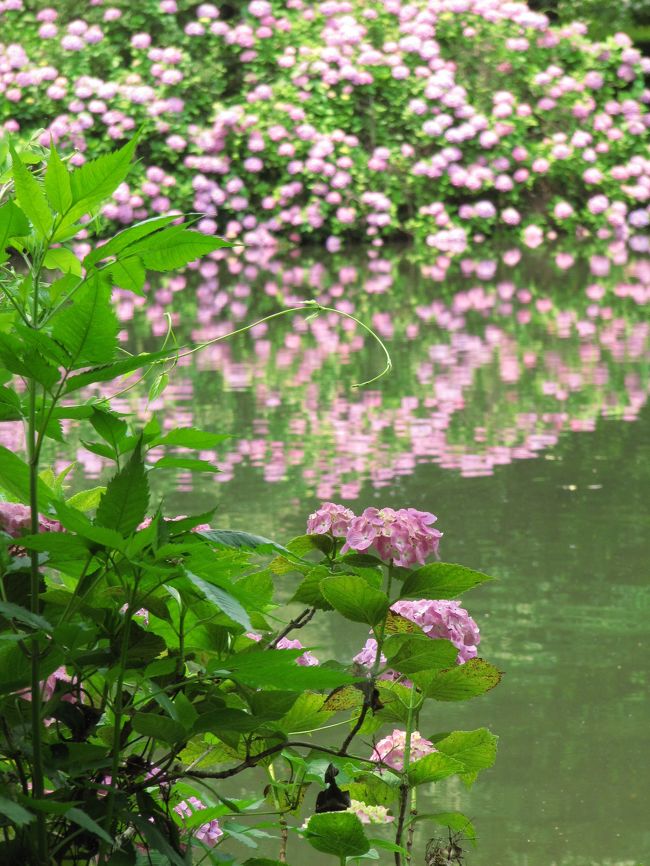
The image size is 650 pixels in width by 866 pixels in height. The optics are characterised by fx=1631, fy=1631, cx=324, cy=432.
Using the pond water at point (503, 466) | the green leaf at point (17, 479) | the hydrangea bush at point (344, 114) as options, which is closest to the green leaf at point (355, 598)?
the green leaf at point (17, 479)

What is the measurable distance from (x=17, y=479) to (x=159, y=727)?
0.20 metres

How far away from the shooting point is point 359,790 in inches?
61.6

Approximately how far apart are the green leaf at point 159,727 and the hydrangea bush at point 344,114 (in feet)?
43.8

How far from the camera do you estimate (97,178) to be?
114 cm

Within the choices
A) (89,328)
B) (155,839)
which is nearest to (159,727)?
(155,839)

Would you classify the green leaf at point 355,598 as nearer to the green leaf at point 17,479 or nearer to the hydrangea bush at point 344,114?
the green leaf at point 17,479

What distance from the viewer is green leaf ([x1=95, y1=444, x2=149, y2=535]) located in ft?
3.56

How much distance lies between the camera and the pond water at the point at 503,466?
9.02 feet

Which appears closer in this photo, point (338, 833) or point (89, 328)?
point (89, 328)

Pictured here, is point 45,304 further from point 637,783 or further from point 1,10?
point 1,10

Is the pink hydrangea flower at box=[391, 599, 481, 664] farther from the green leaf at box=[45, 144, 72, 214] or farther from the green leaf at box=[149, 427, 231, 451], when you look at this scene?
the green leaf at box=[45, 144, 72, 214]

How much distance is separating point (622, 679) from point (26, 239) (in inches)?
88.4

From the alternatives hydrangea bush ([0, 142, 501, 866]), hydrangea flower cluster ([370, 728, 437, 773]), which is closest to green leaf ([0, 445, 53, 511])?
hydrangea bush ([0, 142, 501, 866])

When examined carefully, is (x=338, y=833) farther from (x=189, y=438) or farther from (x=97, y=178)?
(x=97, y=178)
